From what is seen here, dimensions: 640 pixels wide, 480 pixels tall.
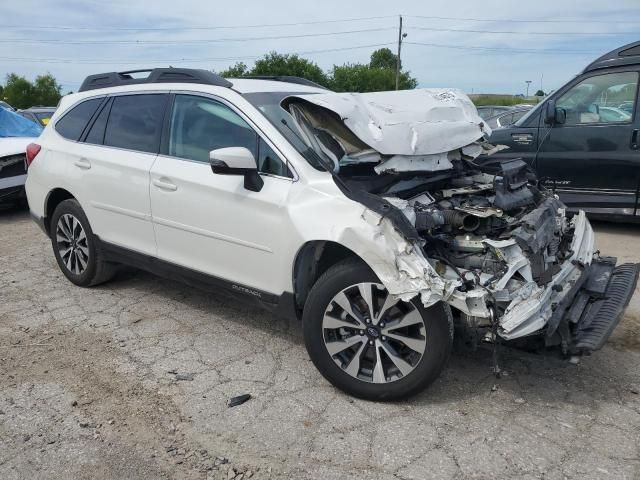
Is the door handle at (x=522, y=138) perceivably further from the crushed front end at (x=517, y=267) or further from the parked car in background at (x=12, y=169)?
the parked car in background at (x=12, y=169)

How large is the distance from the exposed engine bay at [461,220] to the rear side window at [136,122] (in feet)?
3.85

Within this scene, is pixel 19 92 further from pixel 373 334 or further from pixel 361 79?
pixel 373 334

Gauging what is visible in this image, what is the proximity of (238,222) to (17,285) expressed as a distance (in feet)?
9.47

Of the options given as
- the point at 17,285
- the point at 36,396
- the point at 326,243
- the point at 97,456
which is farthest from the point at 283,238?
the point at 17,285

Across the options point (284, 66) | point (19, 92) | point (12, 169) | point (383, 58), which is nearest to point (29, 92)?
point (19, 92)

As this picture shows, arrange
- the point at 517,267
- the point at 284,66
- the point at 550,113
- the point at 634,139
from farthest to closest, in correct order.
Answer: the point at 284,66
the point at 550,113
the point at 634,139
the point at 517,267

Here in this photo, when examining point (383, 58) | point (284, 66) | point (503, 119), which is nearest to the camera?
point (503, 119)

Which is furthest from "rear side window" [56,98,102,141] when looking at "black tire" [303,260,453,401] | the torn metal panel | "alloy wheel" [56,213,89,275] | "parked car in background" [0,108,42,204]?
"parked car in background" [0,108,42,204]

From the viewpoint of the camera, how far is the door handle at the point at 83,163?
4.63m

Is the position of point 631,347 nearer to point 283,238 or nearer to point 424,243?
point 424,243

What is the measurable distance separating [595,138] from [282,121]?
4.44 metres

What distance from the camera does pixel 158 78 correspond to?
171 inches

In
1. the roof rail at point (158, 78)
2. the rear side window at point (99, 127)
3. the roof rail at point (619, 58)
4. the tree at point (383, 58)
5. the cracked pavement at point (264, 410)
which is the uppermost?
the tree at point (383, 58)

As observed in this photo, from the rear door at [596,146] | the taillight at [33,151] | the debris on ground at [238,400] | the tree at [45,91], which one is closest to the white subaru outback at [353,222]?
the debris on ground at [238,400]
